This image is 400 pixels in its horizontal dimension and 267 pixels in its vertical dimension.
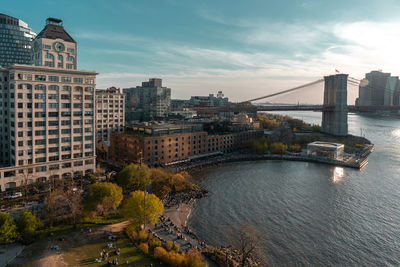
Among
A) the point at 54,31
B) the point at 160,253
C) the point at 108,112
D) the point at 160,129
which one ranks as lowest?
the point at 160,253

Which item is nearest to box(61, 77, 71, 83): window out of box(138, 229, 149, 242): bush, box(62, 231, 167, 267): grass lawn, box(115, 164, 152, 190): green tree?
box(115, 164, 152, 190): green tree

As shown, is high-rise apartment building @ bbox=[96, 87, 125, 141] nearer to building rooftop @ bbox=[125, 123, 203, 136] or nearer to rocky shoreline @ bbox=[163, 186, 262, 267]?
building rooftop @ bbox=[125, 123, 203, 136]

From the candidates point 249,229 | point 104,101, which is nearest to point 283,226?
point 249,229

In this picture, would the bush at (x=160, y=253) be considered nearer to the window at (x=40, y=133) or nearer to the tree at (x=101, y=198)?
the tree at (x=101, y=198)


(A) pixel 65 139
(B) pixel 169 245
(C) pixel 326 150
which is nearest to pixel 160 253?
(B) pixel 169 245

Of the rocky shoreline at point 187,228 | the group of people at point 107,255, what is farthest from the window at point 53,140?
the group of people at point 107,255

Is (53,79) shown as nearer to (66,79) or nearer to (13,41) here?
(66,79)

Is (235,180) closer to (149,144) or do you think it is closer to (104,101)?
(149,144)
